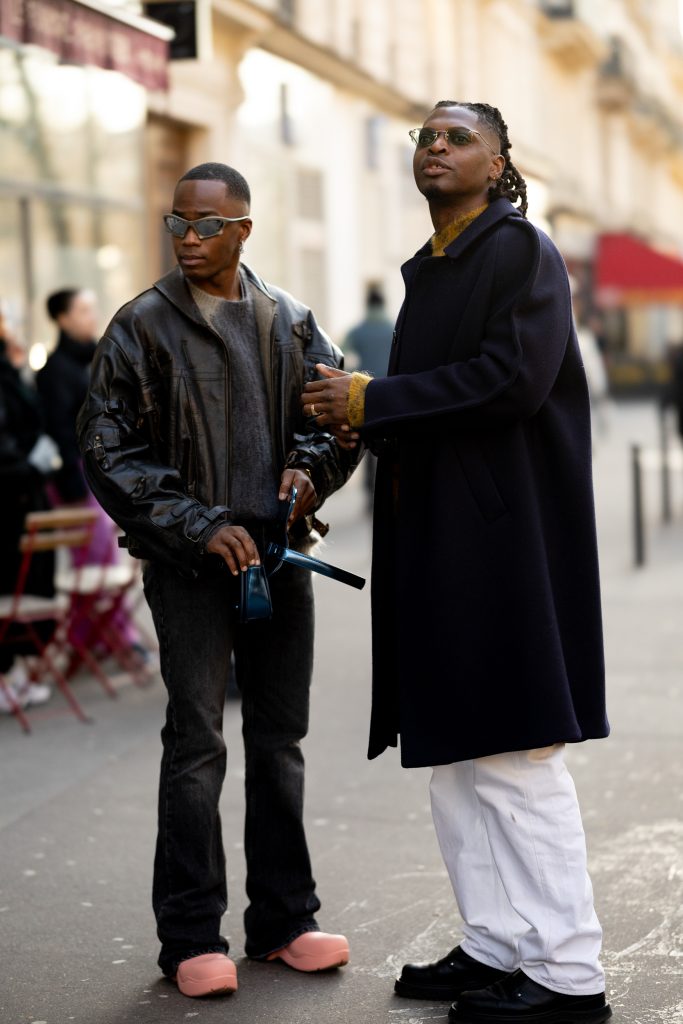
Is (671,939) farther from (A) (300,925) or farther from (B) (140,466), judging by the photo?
(B) (140,466)

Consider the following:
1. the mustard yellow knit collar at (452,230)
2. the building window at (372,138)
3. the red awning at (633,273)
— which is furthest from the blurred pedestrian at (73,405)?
the red awning at (633,273)

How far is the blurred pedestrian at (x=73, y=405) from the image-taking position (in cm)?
862

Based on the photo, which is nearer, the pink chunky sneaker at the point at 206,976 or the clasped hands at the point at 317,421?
the clasped hands at the point at 317,421

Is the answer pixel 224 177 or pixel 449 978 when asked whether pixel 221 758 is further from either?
pixel 224 177

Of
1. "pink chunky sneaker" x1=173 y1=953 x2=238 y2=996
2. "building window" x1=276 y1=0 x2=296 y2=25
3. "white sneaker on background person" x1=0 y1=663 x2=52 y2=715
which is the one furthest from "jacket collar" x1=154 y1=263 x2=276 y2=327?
"building window" x1=276 y1=0 x2=296 y2=25

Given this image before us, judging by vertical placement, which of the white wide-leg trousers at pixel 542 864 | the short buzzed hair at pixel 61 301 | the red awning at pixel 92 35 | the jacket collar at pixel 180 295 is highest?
the red awning at pixel 92 35

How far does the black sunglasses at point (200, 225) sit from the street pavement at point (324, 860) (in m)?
0.94

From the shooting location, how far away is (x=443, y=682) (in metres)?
3.86

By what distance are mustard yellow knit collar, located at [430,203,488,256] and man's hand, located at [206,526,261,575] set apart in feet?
2.66

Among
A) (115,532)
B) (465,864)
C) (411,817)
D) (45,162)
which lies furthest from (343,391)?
(45,162)

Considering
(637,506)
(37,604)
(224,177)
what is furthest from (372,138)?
(224,177)

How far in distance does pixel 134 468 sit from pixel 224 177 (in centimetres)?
74

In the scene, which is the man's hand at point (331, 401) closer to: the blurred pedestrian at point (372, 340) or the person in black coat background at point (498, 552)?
the person in black coat background at point (498, 552)

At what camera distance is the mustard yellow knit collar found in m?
3.86
